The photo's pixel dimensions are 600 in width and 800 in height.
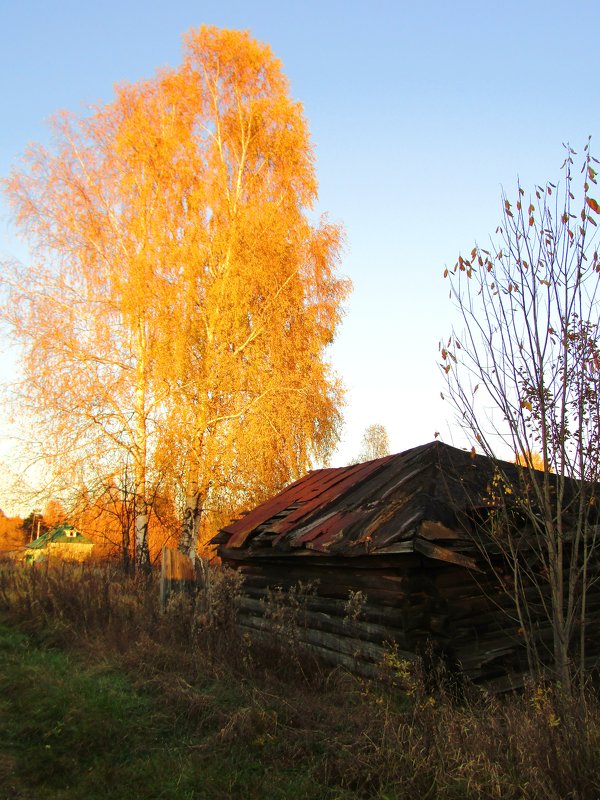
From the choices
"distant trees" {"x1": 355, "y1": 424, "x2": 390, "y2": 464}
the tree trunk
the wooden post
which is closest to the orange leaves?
the wooden post

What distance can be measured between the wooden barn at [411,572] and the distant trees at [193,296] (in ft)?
19.3

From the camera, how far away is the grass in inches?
138

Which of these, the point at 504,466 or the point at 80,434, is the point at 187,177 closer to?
the point at 80,434

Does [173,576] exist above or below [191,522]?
below

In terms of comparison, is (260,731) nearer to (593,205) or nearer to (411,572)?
(411,572)

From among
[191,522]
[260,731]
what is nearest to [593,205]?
[260,731]

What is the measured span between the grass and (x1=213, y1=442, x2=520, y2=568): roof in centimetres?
117

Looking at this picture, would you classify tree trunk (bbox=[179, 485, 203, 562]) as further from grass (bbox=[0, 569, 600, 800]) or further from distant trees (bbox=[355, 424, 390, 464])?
distant trees (bbox=[355, 424, 390, 464])

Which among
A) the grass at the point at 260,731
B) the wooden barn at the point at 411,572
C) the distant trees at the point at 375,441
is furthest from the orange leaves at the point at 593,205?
the distant trees at the point at 375,441

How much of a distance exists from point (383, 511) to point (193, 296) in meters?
9.23

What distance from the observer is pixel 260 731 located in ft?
15.3

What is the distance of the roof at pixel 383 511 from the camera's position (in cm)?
586

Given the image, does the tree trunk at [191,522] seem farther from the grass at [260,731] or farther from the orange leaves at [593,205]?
the orange leaves at [593,205]

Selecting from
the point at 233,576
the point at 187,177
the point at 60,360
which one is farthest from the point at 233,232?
the point at 233,576
